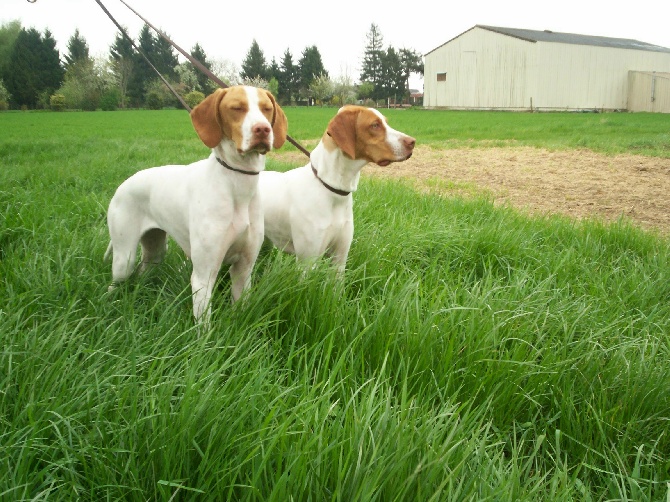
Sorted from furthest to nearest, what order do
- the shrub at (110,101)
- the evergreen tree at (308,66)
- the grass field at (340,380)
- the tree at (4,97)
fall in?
the evergreen tree at (308,66) < the shrub at (110,101) < the tree at (4,97) < the grass field at (340,380)

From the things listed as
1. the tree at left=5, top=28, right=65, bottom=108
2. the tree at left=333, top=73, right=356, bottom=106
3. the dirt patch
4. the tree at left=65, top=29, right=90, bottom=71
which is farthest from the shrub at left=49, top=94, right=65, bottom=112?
the dirt patch

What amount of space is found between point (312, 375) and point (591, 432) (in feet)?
3.29

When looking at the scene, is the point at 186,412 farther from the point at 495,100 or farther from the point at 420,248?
the point at 495,100

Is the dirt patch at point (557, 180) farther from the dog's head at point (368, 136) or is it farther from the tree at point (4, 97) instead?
the tree at point (4, 97)

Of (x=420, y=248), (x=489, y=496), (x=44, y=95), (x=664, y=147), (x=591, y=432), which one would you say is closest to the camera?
(x=489, y=496)

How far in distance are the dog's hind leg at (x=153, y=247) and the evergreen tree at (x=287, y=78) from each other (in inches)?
2477

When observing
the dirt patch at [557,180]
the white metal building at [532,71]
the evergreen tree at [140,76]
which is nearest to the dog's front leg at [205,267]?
the dirt patch at [557,180]

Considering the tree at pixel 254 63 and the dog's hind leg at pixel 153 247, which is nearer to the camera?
the dog's hind leg at pixel 153 247

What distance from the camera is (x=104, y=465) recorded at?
1.24 metres

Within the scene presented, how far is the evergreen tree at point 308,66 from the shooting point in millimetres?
66000

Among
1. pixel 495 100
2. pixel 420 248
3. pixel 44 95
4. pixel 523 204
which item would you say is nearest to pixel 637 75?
pixel 495 100

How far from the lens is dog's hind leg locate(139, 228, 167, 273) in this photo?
300 centimetres

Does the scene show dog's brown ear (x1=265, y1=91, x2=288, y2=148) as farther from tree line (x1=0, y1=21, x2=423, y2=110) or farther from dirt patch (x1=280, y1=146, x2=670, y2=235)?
tree line (x1=0, y1=21, x2=423, y2=110)

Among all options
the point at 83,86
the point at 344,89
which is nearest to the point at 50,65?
the point at 83,86
